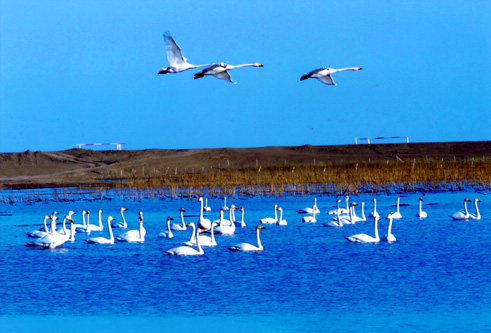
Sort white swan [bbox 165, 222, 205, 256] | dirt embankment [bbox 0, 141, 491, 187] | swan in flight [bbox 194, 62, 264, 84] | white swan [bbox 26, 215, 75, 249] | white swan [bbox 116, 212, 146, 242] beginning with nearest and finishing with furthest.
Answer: swan in flight [bbox 194, 62, 264, 84] < white swan [bbox 165, 222, 205, 256] < white swan [bbox 26, 215, 75, 249] < white swan [bbox 116, 212, 146, 242] < dirt embankment [bbox 0, 141, 491, 187]

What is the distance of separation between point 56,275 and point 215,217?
1226 centimetres

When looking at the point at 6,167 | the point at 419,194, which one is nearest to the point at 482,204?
the point at 419,194

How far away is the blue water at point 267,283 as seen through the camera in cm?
1193

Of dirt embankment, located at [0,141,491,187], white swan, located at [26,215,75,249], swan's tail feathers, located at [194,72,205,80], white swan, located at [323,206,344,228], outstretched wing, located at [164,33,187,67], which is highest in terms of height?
dirt embankment, located at [0,141,491,187]

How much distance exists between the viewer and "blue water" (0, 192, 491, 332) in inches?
470

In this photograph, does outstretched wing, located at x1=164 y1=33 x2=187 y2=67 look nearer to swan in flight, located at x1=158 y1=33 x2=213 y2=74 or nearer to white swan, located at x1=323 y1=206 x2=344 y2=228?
swan in flight, located at x1=158 y1=33 x2=213 y2=74

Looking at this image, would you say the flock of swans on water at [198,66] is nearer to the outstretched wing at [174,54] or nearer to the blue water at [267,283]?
the outstretched wing at [174,54]

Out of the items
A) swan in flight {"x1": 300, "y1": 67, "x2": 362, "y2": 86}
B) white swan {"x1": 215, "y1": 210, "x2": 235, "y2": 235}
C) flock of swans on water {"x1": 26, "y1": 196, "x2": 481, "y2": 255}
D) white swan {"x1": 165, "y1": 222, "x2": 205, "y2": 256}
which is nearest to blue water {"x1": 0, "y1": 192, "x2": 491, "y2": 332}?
white swan {"x1": 165, "y1": 222, "x2": 205, "y2": 256}

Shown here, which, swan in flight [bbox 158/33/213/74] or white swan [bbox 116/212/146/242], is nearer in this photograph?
swan in flight [bbox 158/33/213/74]

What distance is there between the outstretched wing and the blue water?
150 inches

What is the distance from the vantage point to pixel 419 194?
36312 millimetres

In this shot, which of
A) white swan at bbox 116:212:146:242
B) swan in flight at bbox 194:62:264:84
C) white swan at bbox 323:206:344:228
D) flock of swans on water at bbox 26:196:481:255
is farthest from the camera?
white swan at bbox 323:206:344:228

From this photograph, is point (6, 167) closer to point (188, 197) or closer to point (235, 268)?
point (188, 197)

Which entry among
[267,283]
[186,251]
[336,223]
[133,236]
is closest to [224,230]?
[133,236]
